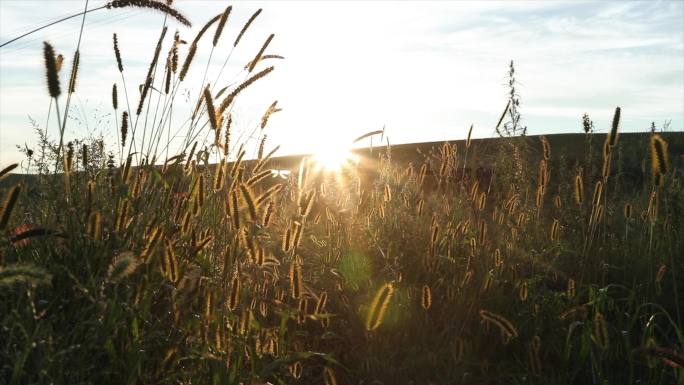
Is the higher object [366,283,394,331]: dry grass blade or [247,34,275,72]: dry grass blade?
[247,34,275,72]: dry grass blade

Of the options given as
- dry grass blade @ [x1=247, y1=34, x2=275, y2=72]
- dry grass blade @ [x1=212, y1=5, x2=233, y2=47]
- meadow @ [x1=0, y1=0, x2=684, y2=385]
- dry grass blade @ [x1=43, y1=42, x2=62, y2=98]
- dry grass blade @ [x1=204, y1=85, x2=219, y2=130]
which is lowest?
meadow @ [x1=0, y1=0, x2=684, y2=385]

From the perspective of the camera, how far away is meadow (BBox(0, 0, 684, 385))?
2.11 meters

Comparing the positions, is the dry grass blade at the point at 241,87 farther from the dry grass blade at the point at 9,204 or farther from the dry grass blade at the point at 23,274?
the dry grass blade at the point at 23,274

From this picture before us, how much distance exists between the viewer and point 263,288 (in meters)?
2.99

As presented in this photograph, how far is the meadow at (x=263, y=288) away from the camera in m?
2.11

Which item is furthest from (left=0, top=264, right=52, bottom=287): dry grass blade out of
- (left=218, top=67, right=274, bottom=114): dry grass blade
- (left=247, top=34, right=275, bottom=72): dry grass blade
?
(left=247, top=34, right=275, bottom=72): dry grass blade

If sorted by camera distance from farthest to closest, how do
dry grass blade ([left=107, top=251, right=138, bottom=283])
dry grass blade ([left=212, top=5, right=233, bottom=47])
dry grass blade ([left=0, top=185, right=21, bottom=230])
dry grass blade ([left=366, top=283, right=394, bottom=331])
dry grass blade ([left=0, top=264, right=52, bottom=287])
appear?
dry grass blade ([left=212, top=5, right=233, bottom=47]) → dry grass blade ([left=366, top=283, right=394, bottom=331]) → dry grass blade ([left=0, top=185, right=21, bottom=230]) → dry grass blade ([left=107, top=251, right=138, bottom=283]) → dry grass blade ([left=0, top=264, right=52, bottom=287])

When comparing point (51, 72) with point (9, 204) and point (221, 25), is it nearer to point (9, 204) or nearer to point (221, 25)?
point (9, 204)

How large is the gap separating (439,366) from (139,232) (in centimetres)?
135

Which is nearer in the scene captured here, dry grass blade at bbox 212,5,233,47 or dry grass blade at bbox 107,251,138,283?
dry grass blade at bbox 107,251,138,283

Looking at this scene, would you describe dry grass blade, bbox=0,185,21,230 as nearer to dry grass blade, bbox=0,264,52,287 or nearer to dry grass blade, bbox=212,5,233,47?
dry grass blade, bbox=0,264,52,287

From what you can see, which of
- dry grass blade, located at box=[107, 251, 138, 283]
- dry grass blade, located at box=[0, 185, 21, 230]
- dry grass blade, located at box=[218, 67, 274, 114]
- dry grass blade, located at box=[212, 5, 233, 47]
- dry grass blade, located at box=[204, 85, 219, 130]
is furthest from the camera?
dry grass blade, located at box=[212, 5, 233, 47]

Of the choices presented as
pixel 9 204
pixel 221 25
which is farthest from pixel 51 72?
pixel 221 25

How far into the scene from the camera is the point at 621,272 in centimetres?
386
